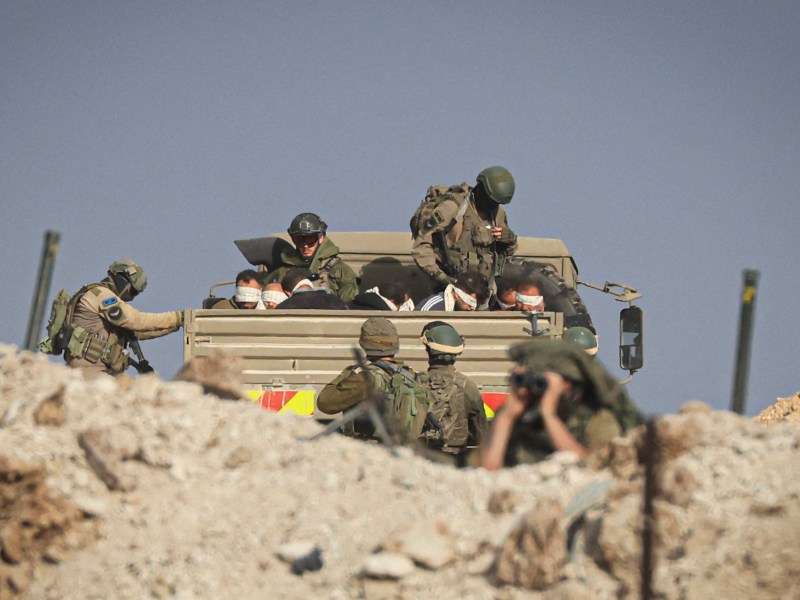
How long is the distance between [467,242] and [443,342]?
2.41m

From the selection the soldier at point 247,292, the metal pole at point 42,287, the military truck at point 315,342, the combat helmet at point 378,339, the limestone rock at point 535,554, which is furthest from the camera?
the soldier at point 247,292

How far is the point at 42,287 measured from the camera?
660 centimetres

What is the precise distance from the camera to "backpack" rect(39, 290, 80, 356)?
1119 cm

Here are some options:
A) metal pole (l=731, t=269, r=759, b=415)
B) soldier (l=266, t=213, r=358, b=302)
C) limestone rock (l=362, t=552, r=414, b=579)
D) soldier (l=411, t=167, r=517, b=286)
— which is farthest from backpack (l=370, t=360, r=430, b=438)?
limestone rock (l=362, t=552, r=414, b=579)

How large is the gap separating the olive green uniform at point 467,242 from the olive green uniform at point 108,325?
186cm

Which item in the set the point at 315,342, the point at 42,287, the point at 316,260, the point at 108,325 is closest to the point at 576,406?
the point at 42,287

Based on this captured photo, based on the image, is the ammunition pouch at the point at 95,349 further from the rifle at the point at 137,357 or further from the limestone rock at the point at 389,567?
the limestone rock at the point at 389,567

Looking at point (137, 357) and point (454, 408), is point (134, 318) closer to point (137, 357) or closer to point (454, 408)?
point (137, 357)

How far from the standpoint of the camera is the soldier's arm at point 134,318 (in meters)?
11.0

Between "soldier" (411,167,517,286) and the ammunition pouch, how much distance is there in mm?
2285

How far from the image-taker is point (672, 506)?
482 cm

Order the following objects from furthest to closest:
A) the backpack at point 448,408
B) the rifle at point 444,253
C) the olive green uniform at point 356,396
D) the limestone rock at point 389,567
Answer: the rifle at point 444,253
the backpack at point 448,408
the olive green uniform at point 356,396
the limestone rock at point 389,567

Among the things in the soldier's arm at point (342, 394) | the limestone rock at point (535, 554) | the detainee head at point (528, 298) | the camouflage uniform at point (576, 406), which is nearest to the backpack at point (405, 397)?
the soldier's arm at point (342, 394)

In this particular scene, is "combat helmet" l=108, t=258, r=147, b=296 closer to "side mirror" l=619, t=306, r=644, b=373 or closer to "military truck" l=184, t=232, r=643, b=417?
"military truck" l=184, t=232, r=643, b=417
